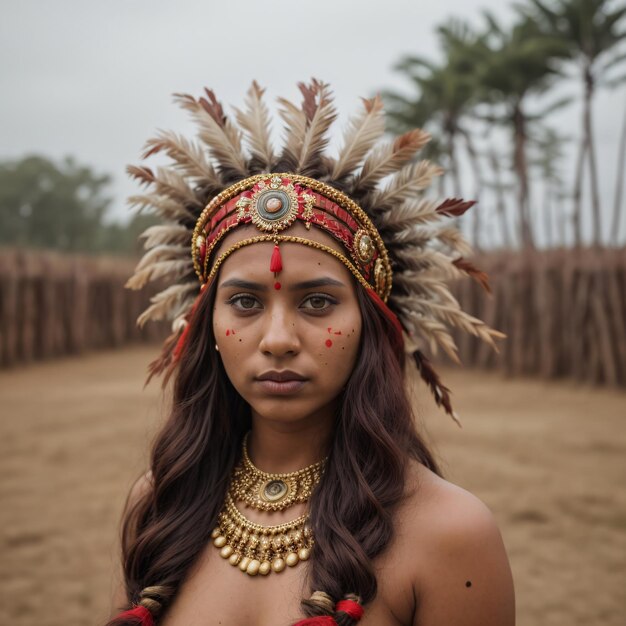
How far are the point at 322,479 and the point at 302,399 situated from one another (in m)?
0.28

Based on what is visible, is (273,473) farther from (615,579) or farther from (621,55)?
(621,55)

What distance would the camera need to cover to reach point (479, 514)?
174cm

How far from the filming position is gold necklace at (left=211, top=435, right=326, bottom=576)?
6.16 ft

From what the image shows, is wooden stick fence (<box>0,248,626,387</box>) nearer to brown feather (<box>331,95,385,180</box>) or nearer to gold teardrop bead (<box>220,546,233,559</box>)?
brown feather (<box>331,95,385,180</box>)

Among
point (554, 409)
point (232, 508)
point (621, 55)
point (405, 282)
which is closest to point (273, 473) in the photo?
point (232, 508)

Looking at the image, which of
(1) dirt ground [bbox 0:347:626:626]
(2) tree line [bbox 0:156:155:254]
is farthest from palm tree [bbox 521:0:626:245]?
(2) tree line [bbox 0:156:155:254]

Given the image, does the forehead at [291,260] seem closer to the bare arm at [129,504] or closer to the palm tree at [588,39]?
the bare arm at [129,504]

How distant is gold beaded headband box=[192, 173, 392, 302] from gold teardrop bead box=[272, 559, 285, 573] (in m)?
0.84

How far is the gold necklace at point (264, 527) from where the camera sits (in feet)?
6.16

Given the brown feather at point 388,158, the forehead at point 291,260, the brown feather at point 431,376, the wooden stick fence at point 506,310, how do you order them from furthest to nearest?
the wooden stick fence at point 506,310 → the brown feather at point 431,376 → the brown feather at point 388,158 → the forehead at point 291,260

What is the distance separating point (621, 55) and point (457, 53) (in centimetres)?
1036

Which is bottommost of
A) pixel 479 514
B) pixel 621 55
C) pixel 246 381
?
pixel 479 514

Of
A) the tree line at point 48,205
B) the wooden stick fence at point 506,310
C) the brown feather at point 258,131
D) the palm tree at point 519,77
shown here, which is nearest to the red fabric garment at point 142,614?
the brown feather at point 258,131

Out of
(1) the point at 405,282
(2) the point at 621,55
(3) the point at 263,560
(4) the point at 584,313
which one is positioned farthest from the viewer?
(2) the point at 621,55
